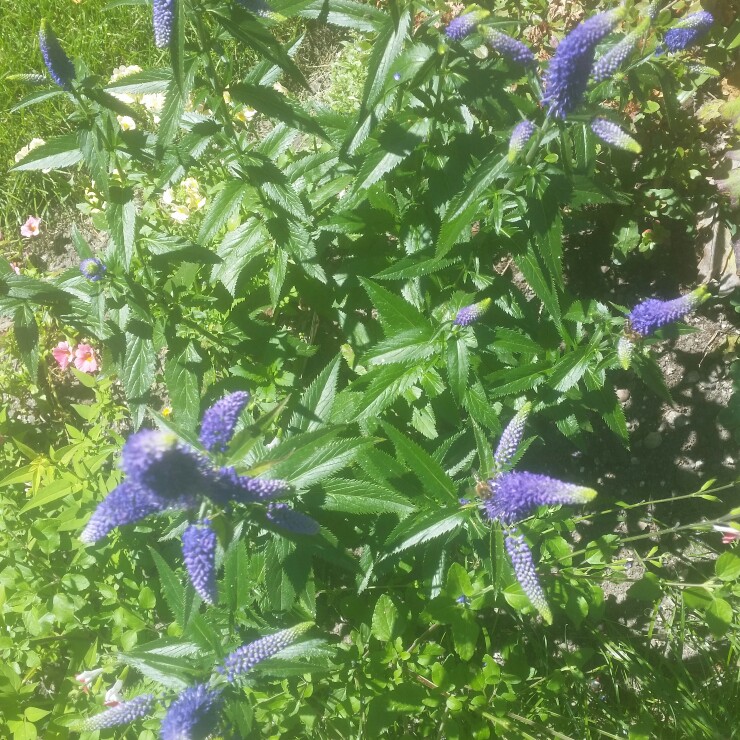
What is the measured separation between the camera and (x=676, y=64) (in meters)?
3.16

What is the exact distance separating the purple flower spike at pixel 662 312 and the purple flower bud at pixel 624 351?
67mm

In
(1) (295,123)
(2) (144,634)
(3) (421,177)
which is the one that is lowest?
(2) (144,634)

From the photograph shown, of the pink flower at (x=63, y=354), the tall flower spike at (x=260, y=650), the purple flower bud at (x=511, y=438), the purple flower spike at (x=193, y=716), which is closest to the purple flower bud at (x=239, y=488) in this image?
the tall flower spike at (x=260, y=650)

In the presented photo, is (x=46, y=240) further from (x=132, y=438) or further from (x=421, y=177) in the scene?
(x=132, y=438)

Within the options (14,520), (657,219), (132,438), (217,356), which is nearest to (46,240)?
(217,356)

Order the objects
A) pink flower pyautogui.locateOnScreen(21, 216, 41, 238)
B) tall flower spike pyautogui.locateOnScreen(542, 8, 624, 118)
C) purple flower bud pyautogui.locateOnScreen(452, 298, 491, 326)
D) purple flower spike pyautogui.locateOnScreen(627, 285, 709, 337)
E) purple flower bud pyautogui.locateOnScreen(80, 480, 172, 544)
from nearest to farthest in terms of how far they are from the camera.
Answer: purple flower bud pyautogui.locateOnScreen(80, 480, 172, 544)
tall flower spike pyautogui.locateOnScreen(542, 8, 624, 118)
purple flower spike pyautogui.locateOnScreen(627, 285, 709, 337)
purple flower bud pyautogui.locateOnScreen(452, 298, 491, 326)
pink flower pyautogui.locateOnScreen(21, 216, 41, 238)

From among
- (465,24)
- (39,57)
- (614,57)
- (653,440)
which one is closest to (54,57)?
(465,24)

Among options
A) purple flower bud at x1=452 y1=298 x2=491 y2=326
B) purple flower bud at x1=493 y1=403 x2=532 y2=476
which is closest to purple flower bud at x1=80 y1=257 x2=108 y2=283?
purple flower bud at x1=452 y1=298 x2=491 y2=326

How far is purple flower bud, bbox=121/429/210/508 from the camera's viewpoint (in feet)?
4.80

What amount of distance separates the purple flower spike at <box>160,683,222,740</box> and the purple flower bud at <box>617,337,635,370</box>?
1837mm

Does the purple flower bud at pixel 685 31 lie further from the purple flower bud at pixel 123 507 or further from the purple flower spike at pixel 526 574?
the purple flower bud at pixel 123 507

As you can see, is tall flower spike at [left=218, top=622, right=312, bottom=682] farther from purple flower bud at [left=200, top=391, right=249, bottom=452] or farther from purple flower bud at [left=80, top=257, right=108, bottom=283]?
purple flower bud at [left=80, top=257, right=108, bottom=283]

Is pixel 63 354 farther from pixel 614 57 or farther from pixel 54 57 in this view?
pixel 614 57

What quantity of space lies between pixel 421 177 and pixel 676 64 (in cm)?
157
